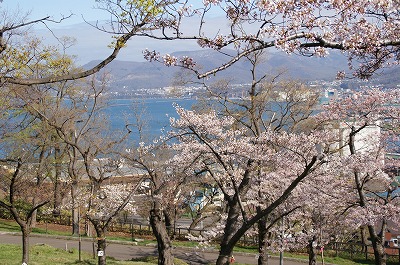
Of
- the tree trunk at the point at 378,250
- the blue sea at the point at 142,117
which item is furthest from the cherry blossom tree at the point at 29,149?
the tree trunk at the point at 378,250

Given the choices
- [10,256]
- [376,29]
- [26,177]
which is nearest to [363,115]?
[376,29]

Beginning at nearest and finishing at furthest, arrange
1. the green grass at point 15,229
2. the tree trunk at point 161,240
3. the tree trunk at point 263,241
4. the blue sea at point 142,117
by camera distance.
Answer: the tree trunk at point 161,240, the tree trunk at point 263,241, the blue sea at point 142,117, the green grass at point 15,229

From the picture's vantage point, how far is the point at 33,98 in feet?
70.3

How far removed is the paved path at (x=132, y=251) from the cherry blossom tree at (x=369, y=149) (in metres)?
7.49

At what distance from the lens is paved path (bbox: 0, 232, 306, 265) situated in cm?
2166

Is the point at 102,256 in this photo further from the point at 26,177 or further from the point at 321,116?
the point at 26,177

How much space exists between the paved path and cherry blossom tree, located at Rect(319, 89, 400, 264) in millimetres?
7493

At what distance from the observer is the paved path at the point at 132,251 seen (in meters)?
21.7

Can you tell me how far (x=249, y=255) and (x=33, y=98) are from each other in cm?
1235

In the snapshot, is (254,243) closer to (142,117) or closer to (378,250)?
(378,250)

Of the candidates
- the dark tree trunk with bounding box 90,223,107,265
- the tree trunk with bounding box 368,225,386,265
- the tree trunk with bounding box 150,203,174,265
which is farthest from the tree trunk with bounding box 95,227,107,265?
the tree trunk with bounding box 368,225,386,265

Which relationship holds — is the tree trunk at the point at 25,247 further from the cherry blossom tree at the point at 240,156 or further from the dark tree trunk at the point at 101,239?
the cherry blossom tree at the point at 240,156

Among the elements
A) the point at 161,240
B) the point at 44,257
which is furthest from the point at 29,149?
the point at 161,240

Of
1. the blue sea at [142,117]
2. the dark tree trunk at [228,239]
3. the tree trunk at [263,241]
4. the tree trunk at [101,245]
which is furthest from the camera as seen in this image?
the blue sea at [142,117]
